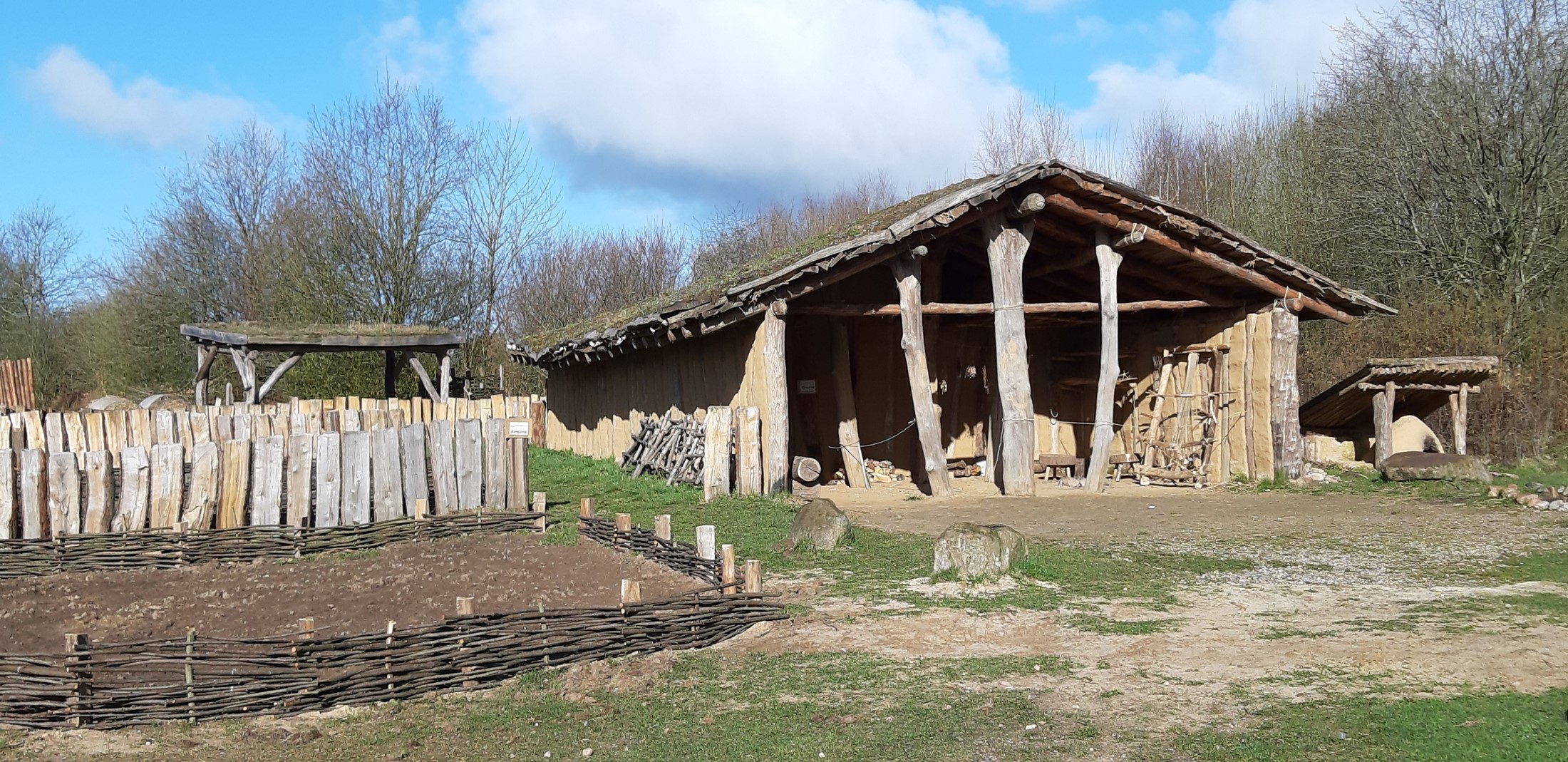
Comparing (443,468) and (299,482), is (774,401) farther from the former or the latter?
(299,482)

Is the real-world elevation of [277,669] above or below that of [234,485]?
below

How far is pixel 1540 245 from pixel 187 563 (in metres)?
Result: 21.8

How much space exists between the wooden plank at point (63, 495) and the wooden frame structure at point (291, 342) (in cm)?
1091

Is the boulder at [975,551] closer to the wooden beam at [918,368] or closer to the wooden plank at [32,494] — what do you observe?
the wooden beam at [918,368]

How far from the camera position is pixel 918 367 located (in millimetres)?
14930

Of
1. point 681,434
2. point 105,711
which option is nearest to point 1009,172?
point 681,434

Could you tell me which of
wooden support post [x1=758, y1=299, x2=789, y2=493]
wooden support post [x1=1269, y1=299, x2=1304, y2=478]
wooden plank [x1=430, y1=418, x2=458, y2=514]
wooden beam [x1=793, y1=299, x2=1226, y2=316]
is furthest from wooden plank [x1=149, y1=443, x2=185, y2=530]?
wooden support post [x1=1269, y1=299, x2=1304, y2=478]

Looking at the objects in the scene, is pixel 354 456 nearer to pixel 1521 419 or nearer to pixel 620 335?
pixel 620 335

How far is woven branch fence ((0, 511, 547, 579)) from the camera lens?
9.61 meters

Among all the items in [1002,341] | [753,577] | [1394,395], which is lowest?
[753,577]

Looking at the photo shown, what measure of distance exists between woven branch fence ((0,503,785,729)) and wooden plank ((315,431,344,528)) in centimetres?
451

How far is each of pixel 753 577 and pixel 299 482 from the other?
5.58 meters

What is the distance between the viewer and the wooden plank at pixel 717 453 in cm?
1359

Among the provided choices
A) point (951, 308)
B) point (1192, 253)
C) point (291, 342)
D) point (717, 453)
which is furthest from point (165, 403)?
point (1192, 253)
